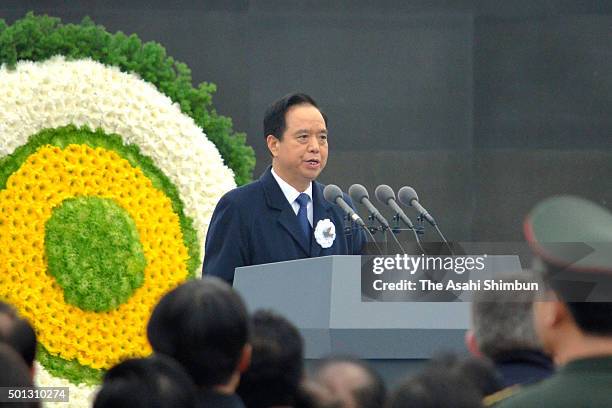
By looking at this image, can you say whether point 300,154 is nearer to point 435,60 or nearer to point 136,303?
point 136,303

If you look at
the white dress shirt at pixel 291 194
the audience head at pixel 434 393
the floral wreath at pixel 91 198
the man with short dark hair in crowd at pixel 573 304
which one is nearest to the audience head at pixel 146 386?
the audience head at pixel 434 393

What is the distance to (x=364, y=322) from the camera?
150 inches

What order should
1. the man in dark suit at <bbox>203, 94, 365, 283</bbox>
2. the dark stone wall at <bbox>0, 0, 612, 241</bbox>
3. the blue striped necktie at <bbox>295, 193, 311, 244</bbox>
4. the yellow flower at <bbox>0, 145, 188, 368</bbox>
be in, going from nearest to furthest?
the man in dark suit at <bbox>203, 94, 365, 283</bbox> → the blue striped necktie at <bbox>295, 193, 311, 244</bbox> → the yellow flower at <bbox>0, 145, 188, 368</bbox> → the dark stone wall at <bbox>0, 0, 612, 241</bbox>

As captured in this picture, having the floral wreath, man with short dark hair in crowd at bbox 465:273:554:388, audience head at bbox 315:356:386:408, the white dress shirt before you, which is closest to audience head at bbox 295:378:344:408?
audience head at bbox 315:356:386:408

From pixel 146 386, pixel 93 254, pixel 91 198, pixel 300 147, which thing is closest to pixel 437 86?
pixel 91 198

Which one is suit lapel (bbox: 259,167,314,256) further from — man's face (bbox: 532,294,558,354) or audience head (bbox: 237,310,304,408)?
man's face (bbox: 532,294,558,354)

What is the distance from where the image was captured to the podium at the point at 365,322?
3.79 m

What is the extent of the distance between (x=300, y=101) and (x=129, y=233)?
206 centimetres

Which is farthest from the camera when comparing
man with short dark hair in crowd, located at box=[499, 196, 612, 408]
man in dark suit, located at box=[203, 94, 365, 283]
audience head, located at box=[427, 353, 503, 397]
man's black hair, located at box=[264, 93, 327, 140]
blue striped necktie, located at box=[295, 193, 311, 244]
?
man's black hair, located at box=[264, 93, 327, 140]

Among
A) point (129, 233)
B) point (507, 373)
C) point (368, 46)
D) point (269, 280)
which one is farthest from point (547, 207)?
point (368, 46)

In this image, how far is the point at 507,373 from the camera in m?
2.71

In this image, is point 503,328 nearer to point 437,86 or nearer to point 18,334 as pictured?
point 18,334

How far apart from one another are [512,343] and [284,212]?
7.83ft

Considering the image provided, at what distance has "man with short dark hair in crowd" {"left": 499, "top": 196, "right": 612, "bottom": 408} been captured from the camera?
1.88 m
